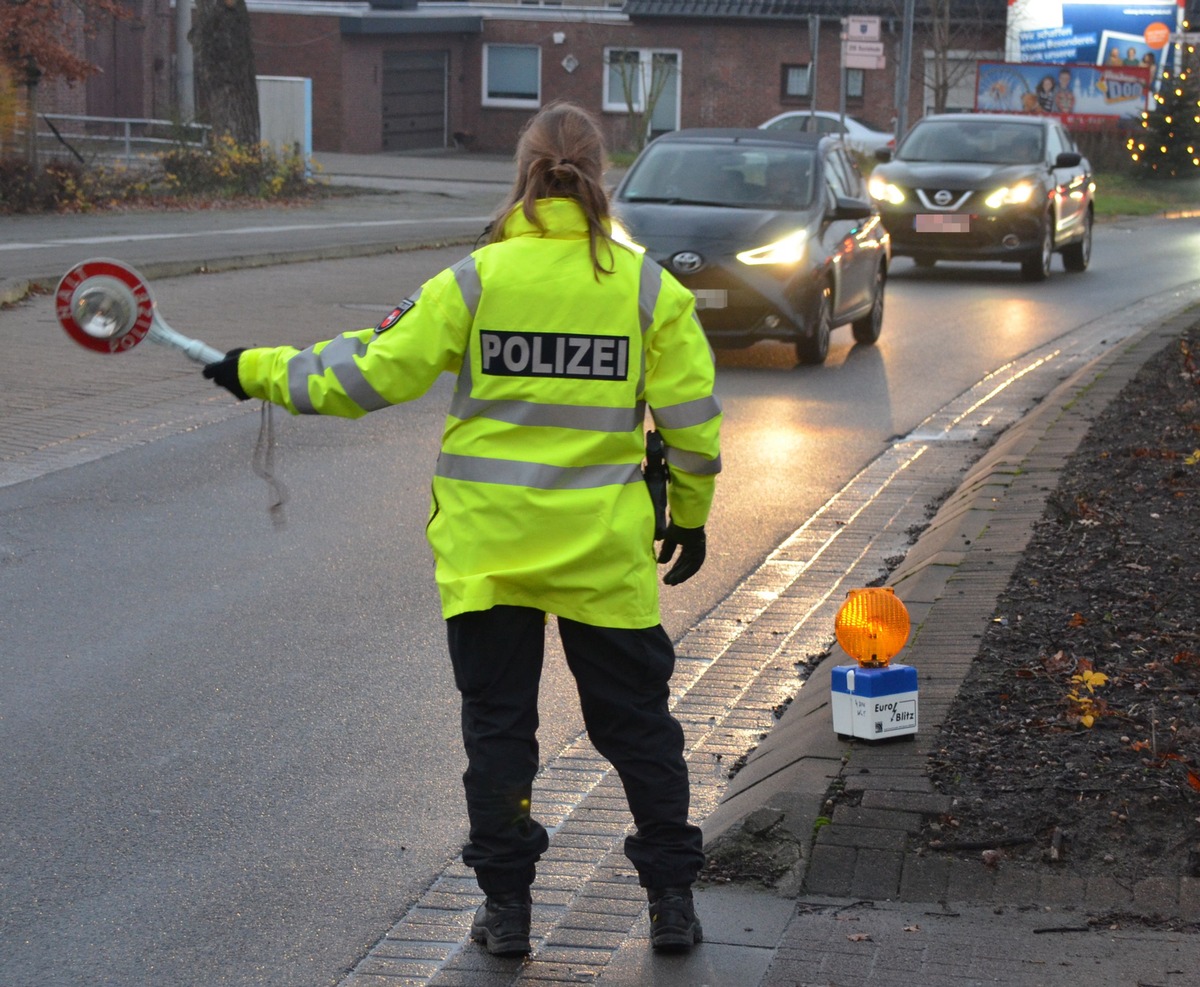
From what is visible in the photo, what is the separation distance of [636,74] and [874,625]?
44845 mm

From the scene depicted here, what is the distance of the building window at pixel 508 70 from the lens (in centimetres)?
4903

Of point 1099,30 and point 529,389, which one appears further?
point 1099,30

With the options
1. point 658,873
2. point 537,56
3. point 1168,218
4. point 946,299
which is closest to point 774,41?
point 537,56

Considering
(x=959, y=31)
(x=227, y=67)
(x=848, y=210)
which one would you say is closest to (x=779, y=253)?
(x=848, y=210)

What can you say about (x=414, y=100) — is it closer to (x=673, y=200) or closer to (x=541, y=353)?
(x=673, y=200)

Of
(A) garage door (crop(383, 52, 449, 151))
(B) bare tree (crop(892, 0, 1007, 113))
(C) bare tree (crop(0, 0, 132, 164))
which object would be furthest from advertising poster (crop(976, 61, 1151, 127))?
(C) bare tree (crop(0, 0, 132, 164))

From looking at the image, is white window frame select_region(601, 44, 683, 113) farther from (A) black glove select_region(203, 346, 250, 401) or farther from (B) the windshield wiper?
(A) black glove select_region(203, 346, 250, 401)

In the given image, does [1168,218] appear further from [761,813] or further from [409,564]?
[761,813]

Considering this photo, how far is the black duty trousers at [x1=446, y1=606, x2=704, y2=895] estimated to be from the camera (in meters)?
3.82

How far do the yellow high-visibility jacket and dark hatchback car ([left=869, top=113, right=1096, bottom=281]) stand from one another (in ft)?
53.2

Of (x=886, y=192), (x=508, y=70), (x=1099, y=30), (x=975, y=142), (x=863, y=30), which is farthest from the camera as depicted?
(x=508, y=70)

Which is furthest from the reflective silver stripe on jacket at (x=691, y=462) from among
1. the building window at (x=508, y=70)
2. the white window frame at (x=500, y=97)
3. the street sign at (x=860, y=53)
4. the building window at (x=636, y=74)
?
the building window at (x=508, y=70)

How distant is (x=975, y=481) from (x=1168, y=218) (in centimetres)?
2555

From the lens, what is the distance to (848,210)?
45.6 ft
